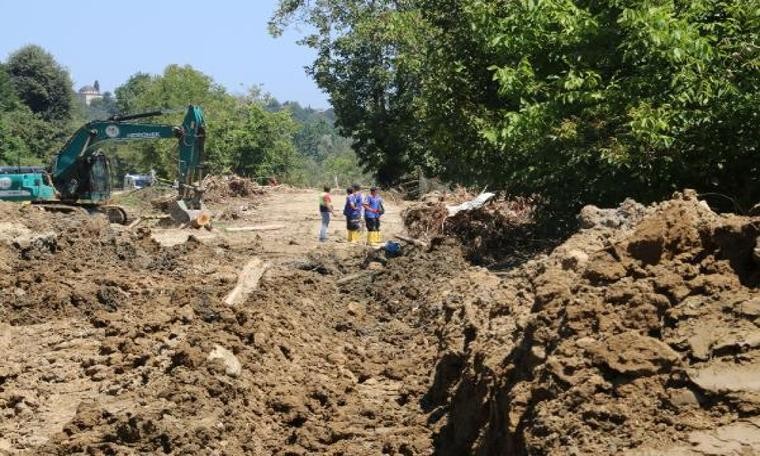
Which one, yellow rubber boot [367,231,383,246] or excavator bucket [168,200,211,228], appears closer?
yellow rubber boot [367,231,383,246]

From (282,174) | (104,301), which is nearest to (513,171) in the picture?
(104,301)

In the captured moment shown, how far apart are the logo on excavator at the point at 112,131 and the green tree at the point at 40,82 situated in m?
57.0

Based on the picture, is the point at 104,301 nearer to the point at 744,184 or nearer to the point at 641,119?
the point at 641,119

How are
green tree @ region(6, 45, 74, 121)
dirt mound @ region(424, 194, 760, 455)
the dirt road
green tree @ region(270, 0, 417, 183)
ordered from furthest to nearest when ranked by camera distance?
1. green tree @ region(6, 45, 74, 121)
2. green tree @ region(270, 0, 417, 183)
3. the dirt road
4. dirt mound @ region(424, 194, 760, 455)

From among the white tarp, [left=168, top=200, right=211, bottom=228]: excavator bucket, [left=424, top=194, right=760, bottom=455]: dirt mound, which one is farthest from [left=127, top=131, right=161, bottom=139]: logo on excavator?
[left=424, top=194, right=760, bottom=455]: dirt mound

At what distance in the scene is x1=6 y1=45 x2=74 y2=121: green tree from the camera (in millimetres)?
79812

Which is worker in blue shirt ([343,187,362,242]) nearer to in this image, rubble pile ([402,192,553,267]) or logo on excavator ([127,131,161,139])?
rubble pile ([402,192,553,267])

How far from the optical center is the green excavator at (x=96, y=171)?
25.5 m

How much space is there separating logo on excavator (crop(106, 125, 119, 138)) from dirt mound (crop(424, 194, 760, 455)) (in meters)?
19.0

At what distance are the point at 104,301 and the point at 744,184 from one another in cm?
880

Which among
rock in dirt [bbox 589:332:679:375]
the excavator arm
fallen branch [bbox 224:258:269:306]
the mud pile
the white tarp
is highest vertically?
the excavator arm

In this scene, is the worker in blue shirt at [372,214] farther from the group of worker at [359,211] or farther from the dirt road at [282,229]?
the dirt road at [282,229]

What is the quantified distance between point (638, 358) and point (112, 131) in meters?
21.4

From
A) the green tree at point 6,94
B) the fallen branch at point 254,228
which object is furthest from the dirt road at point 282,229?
the green tree at point 6,94
